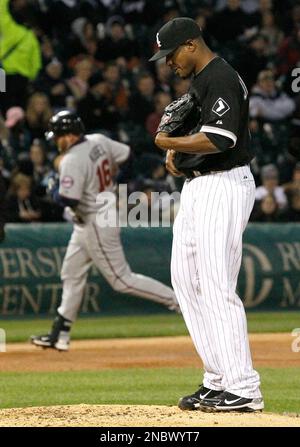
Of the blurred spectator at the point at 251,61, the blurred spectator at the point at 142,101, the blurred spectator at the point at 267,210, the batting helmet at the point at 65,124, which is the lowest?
the blurred spectator at the point at 267,210

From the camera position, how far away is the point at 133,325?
13.6 meters

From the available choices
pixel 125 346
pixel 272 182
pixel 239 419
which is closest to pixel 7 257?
pixel 125 346

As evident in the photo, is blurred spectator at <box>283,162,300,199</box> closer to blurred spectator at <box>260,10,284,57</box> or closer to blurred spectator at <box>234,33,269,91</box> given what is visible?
blurred spectator at <box>234,33,269,91</box>

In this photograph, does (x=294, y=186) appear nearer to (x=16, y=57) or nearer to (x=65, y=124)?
(x=16, y=57)

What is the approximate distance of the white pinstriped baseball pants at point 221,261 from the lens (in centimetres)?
653

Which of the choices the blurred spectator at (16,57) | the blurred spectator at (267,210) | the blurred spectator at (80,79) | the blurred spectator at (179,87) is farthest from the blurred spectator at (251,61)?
the blurred spectator at (16,57)

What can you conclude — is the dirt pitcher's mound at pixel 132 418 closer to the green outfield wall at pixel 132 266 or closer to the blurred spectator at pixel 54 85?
the green outfield wall at pixel 132 266

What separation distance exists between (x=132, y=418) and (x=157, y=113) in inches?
441

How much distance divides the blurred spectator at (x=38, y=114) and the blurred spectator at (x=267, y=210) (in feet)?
10.1

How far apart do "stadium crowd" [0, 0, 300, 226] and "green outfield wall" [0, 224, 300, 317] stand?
0.97 m

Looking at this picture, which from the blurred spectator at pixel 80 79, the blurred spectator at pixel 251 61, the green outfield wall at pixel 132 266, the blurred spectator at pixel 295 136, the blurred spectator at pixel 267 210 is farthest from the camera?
the blurred spectator at pixel 251 61

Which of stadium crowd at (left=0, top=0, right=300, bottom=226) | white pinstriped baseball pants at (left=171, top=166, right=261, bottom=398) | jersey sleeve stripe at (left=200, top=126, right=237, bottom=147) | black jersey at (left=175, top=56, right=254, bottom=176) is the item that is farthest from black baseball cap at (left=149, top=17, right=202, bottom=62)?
stadium crowd at (left=0, top=0, right=300, bottom=226)

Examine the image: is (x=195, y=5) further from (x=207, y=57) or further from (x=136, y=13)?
(x=207, y=57)

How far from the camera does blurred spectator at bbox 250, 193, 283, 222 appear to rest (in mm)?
15594
